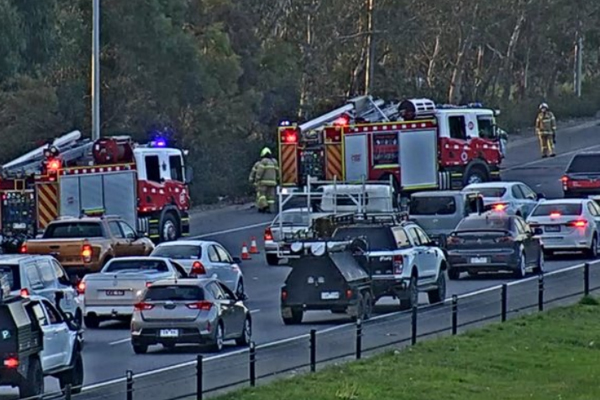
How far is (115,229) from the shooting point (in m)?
36.5

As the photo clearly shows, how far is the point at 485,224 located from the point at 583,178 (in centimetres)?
1406

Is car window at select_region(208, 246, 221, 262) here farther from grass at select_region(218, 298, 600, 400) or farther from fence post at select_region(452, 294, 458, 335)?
fence post at select_region(452, 294, 458, 335)

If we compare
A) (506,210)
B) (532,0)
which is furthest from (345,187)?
(532,0)

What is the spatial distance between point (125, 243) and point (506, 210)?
10542 millimetres

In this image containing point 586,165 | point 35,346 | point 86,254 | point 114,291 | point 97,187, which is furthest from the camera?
point 586,165

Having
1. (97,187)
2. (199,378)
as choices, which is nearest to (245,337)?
(199,378)

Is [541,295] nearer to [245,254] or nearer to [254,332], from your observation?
[254,332]

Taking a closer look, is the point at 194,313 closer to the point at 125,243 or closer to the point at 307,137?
the point at 125,243

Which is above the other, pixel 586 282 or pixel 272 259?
pixel 586 282

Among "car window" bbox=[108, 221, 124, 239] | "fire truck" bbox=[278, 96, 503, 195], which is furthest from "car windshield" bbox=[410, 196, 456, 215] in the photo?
"car window" bbox=[108, 221, 124, 239]

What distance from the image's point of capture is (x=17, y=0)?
47.4 m

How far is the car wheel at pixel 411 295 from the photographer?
3064 cm

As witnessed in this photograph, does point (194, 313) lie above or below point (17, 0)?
below

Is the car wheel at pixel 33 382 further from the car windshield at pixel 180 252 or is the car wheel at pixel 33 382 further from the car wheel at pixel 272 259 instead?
the car wheel at pixel 272 259
